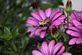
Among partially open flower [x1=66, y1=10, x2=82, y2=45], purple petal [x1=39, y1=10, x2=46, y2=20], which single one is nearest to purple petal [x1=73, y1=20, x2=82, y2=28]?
partially open flower [x1=66, y1=10, x2=82, y2=45]

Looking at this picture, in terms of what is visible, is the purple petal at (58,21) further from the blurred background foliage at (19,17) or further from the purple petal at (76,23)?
the blurred background foliage at (19,17)

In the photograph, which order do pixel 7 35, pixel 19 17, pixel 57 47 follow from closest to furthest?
1. pixel 57 47
2. pixel 7 35
3. pixel 19 17

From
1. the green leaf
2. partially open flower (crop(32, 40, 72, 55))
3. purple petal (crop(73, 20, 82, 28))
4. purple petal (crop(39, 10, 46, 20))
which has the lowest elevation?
partially open flower (crop(32, 40, 72, 55))

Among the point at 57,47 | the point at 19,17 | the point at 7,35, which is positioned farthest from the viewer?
the point at 19,17

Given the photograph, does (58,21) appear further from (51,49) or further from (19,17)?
(19,17)

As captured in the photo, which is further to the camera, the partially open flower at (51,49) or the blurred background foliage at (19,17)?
the blurred background foliage at (19,17)

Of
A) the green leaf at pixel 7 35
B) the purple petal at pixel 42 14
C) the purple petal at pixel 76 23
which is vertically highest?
the purple petal at pixel 42 14

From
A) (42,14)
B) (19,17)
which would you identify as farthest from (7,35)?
(19,17)

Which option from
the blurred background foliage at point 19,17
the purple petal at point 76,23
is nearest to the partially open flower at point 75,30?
the purple petal at point 76,23

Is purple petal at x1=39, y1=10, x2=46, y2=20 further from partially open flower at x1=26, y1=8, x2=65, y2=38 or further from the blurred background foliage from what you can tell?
the blurred background foliage

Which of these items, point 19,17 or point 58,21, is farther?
point 19,17
